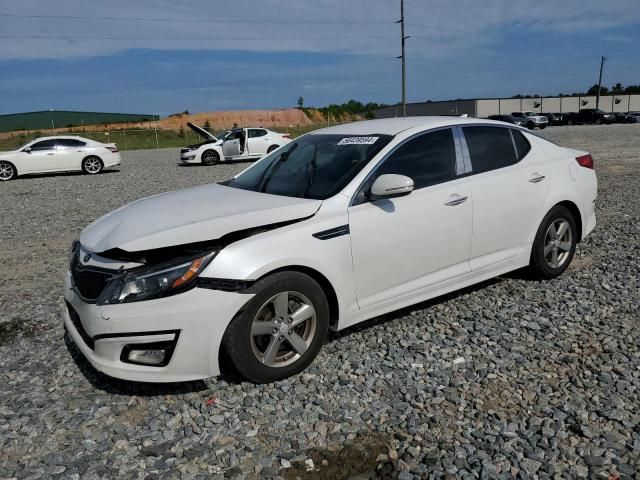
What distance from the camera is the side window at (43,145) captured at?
18.2 metres

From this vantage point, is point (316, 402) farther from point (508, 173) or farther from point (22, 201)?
point (22, 201)

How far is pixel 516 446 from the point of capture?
112 inches

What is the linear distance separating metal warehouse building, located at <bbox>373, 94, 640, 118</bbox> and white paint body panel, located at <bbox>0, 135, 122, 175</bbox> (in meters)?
58.2

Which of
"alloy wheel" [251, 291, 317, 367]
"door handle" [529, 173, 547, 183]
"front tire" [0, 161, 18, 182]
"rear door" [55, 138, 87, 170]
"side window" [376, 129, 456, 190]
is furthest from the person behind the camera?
"rear door" [55, 138, 87, 170]

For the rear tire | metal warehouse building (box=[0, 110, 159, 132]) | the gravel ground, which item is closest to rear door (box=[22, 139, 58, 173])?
the rear tire

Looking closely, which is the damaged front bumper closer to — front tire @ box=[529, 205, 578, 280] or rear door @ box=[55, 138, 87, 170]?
front tire @ box=[529, 205, 578, 280]

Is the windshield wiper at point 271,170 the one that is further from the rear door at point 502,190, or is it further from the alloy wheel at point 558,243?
the alloy wheel at point 558,243

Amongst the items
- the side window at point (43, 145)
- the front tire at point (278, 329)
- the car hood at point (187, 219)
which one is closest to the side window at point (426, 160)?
the car hood at point (187, 219)

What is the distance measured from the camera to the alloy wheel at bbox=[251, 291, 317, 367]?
3.41 meters

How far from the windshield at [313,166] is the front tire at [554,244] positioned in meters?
1.87

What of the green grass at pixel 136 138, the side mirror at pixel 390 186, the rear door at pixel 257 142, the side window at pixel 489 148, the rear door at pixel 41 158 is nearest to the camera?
the side mirror at pixel 390 186

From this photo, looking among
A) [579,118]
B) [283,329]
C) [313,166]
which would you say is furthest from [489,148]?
[579,118]

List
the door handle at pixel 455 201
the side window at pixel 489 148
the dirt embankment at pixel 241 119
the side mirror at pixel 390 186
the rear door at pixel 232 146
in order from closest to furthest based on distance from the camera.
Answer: the side mirror at pixel 390 186 < the door handle at pixel 455 201 < the side window at pixel 489 148 < the rear door at pixel 232 146 < the dirt embankment at pixel 241 119

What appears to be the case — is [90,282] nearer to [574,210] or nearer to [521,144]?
[521,144]
